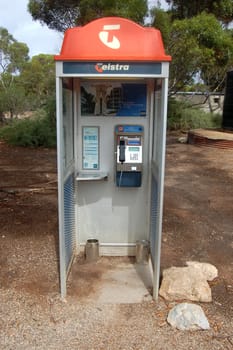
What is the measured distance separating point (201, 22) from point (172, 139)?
443cm

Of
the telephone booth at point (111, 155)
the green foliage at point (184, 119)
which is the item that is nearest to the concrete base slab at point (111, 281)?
the telephone booth at point (111, 155)

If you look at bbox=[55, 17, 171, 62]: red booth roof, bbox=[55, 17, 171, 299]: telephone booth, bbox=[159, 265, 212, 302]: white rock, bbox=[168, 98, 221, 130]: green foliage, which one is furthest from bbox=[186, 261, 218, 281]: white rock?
bbox=[168, 98, 221, 130]: green foliage

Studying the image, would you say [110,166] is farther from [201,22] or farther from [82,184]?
[201,22]

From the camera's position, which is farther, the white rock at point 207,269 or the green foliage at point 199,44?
the green foliage at point 199,44

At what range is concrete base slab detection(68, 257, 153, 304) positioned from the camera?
2.82m

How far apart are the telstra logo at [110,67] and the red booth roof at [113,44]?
0.04m

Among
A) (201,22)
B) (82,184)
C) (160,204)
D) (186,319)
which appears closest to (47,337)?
(186,319)

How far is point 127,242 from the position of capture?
11.6 feet

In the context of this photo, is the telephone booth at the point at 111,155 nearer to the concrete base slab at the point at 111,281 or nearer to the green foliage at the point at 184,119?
the concrete base slab at the point at 111,281

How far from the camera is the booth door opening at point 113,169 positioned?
10.4 ft

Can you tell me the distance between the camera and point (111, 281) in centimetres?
305

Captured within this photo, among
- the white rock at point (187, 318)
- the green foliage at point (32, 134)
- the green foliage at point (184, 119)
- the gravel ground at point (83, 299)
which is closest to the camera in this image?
the gravel ground at point (83, 299)

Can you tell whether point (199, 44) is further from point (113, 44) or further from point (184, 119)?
point (113, 44)

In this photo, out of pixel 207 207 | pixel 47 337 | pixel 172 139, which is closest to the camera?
pixel 47 337
